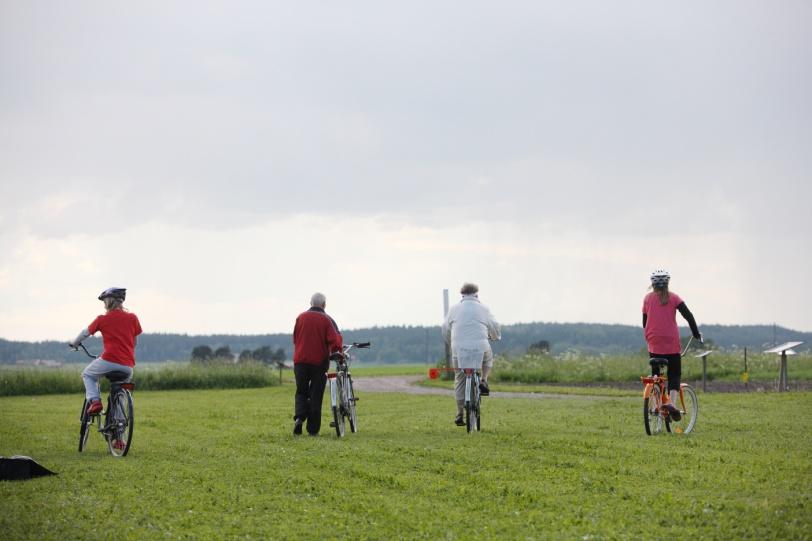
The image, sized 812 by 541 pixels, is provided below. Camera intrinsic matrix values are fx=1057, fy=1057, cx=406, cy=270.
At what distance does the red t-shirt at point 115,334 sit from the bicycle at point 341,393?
3.04m

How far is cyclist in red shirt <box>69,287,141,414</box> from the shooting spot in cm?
1391

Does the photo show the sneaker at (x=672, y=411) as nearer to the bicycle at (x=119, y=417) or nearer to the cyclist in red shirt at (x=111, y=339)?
the bicycle at (x=119, y=417)

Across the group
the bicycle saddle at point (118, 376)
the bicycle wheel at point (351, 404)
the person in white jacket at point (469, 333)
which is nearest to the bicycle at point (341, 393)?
the bicycle wheel at point (351, 404)

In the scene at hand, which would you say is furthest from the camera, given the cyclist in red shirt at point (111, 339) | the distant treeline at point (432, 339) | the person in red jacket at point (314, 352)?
the distant treeline at point (432, 339)

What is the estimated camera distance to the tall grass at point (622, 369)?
121ft

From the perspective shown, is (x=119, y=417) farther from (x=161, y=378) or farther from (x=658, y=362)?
(x=161, y=378)

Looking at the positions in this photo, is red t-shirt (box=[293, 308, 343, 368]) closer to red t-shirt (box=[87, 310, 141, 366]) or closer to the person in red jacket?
the person in red jacket

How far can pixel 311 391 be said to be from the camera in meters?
15.9

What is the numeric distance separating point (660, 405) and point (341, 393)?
182 inches

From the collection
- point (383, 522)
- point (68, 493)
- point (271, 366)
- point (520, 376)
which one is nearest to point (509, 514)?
point (383, 522)

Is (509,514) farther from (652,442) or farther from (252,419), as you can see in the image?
(252,419)

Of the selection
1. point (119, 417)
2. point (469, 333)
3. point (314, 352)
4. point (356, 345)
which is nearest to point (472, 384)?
point (469, 333)

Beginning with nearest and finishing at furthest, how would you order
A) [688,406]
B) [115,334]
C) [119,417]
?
[119,417], [115,334], [688,406]

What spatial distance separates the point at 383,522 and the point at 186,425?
11238mm
